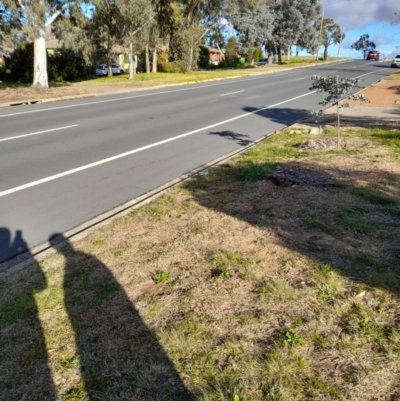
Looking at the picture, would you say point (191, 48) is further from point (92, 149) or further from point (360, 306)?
point (360, 306)

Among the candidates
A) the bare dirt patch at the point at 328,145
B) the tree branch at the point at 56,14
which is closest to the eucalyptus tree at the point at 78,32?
the tree branch at the point at 56,14

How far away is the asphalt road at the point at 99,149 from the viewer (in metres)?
5.17

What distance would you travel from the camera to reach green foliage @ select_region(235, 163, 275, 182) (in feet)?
20.2

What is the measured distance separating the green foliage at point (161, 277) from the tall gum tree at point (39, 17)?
19.9 meters

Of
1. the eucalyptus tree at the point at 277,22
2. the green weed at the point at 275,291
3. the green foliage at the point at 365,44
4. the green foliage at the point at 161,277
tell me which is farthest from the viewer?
the green foliage at the point at 365,44

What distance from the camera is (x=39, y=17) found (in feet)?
63.4

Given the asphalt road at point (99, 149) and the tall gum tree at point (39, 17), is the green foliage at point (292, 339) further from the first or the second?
the tall gum tree at point (39, 17)

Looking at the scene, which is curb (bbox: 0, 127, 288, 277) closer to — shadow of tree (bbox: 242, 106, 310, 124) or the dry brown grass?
the dry brown grass

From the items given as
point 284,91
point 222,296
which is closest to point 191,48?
point 284,91

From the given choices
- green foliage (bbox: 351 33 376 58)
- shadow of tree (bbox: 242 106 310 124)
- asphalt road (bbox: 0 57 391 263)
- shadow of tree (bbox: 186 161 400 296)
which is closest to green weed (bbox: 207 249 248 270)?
shadow of tree (bbox: 186 161 400 296)

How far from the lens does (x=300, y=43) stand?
5741 centimetres

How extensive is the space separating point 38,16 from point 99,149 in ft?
48.6

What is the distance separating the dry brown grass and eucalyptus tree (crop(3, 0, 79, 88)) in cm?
1866

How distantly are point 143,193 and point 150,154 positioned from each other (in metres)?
2.27
